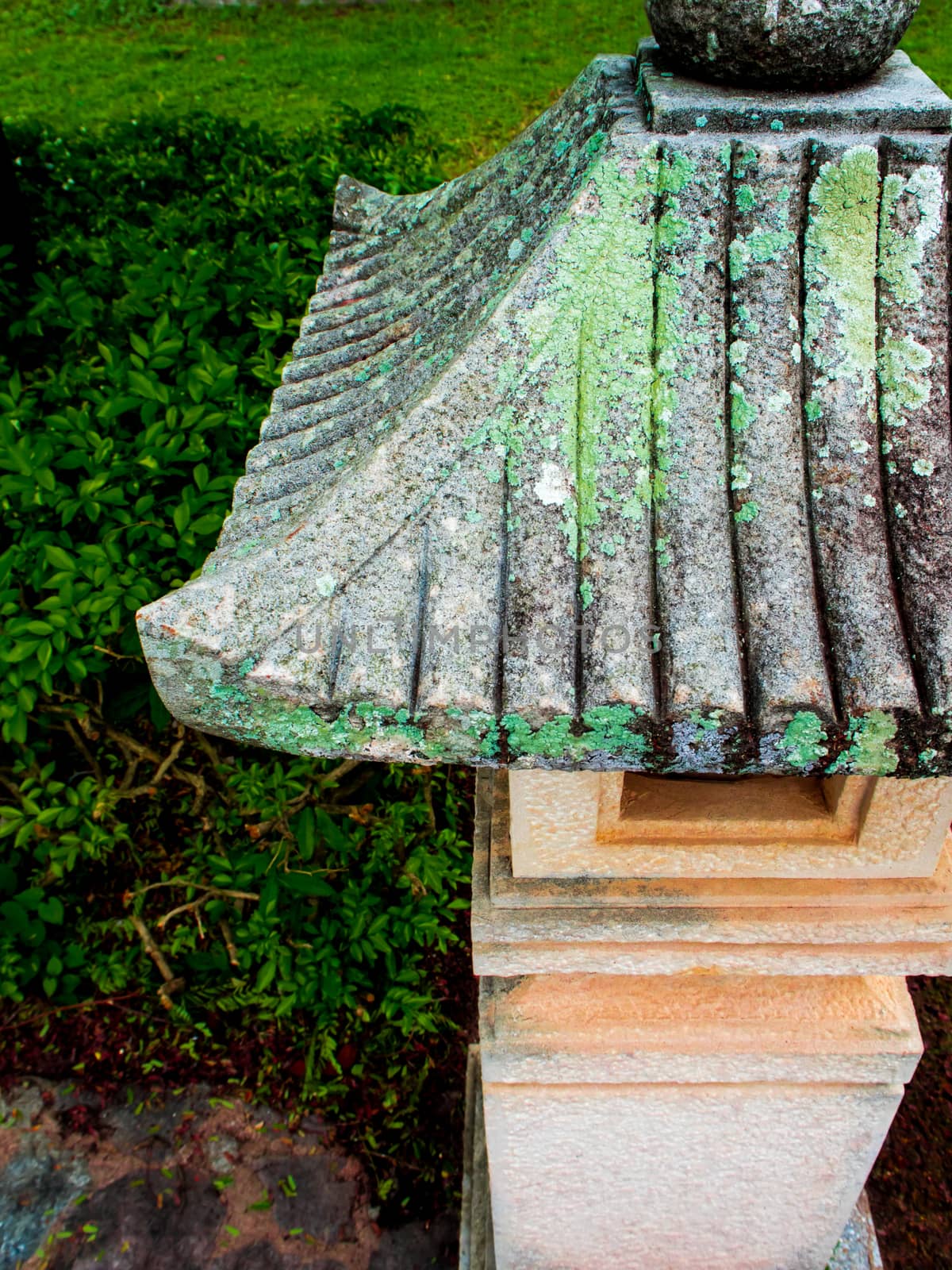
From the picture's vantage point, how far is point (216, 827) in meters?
3.46

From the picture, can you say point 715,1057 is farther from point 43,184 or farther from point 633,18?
point 633,18

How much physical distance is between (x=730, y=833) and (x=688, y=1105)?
0.81m

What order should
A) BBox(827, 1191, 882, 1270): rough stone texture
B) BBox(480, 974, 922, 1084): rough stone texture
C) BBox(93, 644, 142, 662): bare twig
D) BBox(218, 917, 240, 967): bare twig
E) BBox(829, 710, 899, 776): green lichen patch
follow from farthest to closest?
BBox(218, 917, 240, 967): bare twig
BBox(93, 644, 142, 662): bare twig
BBox(827, 1191, 882, 1270): rough stone texture
BBox(480, 974, 922, 1084): rough stone texture
BBox(829, 710, 899, 776): green lichen patch

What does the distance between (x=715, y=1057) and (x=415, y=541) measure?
136cm

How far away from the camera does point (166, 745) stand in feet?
11.7

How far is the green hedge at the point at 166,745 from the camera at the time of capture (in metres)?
2.83

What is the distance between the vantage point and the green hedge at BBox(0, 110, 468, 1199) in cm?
283

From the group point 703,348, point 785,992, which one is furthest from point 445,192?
point 785,992

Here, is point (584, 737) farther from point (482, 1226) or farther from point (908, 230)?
point (482, 1226)

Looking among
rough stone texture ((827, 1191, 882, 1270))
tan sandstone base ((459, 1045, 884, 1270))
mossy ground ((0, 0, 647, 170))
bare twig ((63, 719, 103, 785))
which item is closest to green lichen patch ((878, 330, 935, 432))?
tan sandstone base ((459, 1045, 884, 1270))

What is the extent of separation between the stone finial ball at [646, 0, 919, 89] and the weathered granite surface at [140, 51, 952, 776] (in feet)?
0.15

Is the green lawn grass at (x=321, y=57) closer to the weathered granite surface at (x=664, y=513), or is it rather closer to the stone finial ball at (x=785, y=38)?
the stone finial ball at (x=785, y=38)

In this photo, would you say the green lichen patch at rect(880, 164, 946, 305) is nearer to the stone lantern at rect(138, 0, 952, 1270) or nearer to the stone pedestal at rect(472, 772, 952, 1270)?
the stone lantern at rect(138, 0, 952, 1270)

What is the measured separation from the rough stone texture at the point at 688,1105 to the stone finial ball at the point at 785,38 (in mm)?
1554
